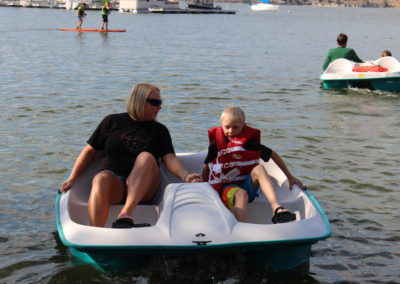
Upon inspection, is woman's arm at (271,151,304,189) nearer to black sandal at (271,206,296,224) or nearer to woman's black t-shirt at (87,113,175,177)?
black sandal at (271,206,296,224)

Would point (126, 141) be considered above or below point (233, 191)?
above

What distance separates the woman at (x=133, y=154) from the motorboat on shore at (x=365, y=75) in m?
10.0

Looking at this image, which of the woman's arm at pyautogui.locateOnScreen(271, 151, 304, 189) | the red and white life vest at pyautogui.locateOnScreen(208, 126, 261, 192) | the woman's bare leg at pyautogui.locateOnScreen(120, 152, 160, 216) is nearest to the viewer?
the woman's bare leg at pyautogui.locateOnScreen(120, 152, 160, 216)

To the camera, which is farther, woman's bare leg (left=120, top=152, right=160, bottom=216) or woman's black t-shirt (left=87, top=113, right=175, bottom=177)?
woman's black t-shirt (left=87, top=113, right=175, bottom=177)

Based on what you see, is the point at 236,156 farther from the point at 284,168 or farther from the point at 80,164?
the point at 80,164

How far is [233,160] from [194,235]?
126 cm

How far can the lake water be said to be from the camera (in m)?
5.44

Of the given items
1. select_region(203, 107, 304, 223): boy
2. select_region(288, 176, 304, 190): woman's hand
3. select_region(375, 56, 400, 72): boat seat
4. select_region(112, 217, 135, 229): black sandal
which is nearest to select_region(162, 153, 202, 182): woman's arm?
select_region(203, 107, 304, 223): boy

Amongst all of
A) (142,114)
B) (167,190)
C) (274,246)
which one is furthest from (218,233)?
(142,114)

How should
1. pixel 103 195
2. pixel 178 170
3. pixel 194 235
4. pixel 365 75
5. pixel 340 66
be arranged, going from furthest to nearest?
pixel 340 66 → pixel 365 75 → pixel 178 170 → pixel 103 195 → pixel 194 235

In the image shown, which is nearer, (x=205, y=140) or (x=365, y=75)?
(x=205, y=140)

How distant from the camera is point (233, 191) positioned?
5.47 meters

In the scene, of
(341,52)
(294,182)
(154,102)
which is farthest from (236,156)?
(341,52)

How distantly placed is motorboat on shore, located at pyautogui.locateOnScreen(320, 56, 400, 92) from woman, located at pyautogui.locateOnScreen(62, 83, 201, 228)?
32.9 feet
